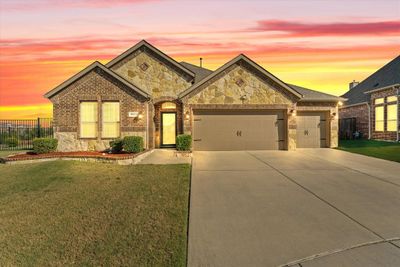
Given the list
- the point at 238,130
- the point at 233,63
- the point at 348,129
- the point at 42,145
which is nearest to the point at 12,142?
the point at 42,145

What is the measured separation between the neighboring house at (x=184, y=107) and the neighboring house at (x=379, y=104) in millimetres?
7838

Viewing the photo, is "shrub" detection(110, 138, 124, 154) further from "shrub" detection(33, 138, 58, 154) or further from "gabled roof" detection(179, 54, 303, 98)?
"gabled roof" detection(179, 54, 303, 98)

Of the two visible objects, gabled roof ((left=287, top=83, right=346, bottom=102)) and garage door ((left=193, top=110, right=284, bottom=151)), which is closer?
garage door ((left=193, top=110, right=284, bottom=151))

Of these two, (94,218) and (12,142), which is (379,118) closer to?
(94,218)

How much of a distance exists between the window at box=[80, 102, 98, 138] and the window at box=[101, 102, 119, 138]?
0.49 meters

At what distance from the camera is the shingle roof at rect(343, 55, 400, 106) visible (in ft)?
85.2

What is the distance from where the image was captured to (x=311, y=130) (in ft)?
68.2

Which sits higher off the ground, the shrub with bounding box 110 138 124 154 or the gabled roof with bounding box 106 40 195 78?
the gabled roof with bounding box 106 40 195 78

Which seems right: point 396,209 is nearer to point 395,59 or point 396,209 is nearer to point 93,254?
point 93,254

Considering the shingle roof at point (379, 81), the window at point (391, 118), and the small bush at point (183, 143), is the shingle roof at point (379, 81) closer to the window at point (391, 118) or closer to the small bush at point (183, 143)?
the window at point (391, 118)

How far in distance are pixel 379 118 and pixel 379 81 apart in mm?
3427

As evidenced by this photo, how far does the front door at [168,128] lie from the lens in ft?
68.2

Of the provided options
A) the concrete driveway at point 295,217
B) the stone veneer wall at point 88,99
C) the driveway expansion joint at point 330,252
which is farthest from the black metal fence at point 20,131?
the driveway expansion joint at point 330,252

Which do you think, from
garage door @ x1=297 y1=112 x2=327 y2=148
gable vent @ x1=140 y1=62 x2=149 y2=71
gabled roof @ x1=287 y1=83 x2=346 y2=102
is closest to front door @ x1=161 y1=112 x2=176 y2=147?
gable vent @ x1=140 y1=62 x2=149 y2=71
